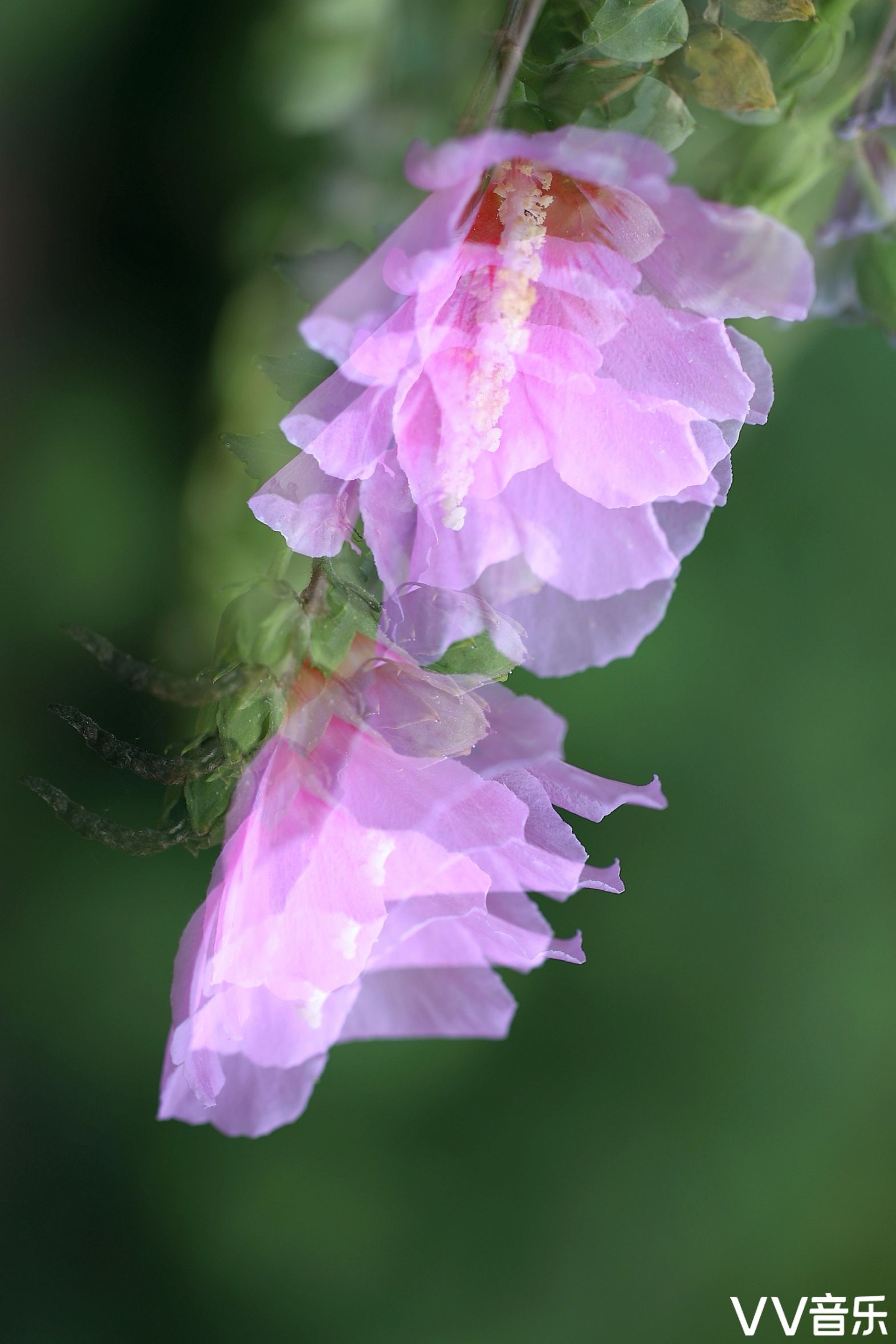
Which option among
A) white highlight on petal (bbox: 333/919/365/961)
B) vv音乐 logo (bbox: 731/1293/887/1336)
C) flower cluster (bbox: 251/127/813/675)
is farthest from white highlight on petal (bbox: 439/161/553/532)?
vv音乐 logo (bbox: 731/1293/887/1336)

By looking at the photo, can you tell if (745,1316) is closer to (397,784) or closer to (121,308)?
(397,784)

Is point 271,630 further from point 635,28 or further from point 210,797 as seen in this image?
point 635,28

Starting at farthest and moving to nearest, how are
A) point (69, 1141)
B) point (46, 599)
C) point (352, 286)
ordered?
point (69, 1141) → point (46, 599) → point (352, 286)

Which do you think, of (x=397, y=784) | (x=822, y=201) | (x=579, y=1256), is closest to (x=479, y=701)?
(x=397, y=784)

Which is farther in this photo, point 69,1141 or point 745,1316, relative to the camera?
point 745,1316

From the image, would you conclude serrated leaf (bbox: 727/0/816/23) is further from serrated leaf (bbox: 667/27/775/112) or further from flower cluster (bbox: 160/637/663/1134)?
flower cluster (bbox: 160/637/663/1134)

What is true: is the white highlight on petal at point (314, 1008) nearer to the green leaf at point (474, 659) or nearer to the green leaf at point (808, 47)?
the green leaf at point (474, 659)
